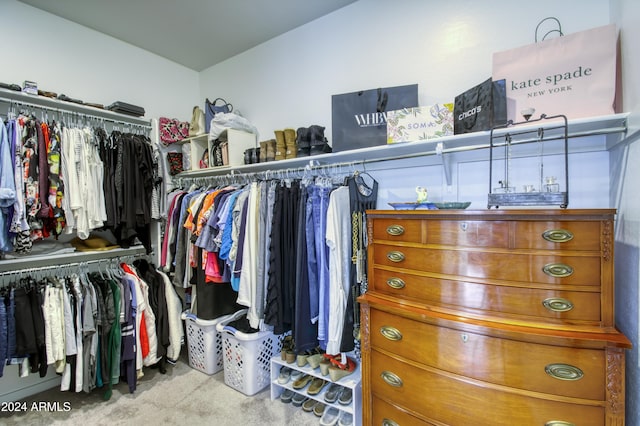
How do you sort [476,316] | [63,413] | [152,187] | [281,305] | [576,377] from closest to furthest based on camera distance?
[576,377]
[476,316]
[281,305]
[63,413]
[152,187]

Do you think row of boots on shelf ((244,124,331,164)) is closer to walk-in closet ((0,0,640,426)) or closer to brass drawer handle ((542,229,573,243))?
walk-in closet ((0,0,640,426))

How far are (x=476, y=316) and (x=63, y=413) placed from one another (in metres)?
2.67

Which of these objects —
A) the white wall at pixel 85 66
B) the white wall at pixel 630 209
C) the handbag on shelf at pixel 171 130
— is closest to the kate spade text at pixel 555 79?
the white wall at pixel 630 209

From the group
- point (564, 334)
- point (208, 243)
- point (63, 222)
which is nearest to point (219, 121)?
point (208, 243)

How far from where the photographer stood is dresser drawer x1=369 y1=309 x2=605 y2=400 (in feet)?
3.08

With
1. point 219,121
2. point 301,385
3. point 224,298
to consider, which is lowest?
point 301,385

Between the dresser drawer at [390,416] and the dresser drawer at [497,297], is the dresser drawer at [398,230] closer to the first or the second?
the dresser drawer at [497,297]

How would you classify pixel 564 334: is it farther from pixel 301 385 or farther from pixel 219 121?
pixel 219 121

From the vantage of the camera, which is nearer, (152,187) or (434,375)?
(434,375)

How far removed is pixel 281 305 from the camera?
1816 millimetres

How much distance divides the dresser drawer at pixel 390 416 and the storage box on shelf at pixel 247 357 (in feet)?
3.27

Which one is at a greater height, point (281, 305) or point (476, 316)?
point (476, 316)

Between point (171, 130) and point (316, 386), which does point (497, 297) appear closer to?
point (316, 386)

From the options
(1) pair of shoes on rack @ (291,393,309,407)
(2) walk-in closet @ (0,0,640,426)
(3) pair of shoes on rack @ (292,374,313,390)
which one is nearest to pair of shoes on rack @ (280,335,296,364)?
(2) walk-in closet @ (0,0,640,426)
